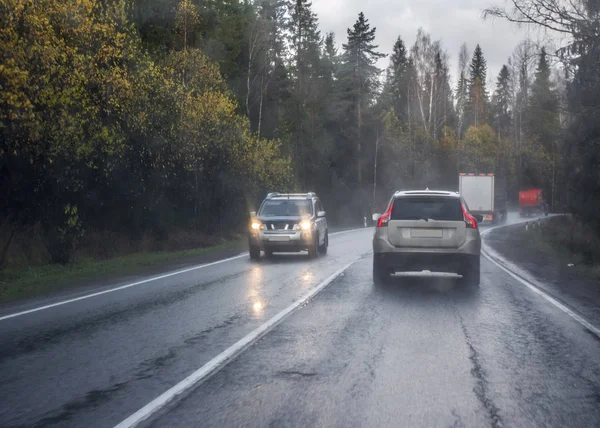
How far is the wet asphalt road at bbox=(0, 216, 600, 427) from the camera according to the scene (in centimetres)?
586

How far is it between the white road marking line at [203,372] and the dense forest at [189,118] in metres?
8.30

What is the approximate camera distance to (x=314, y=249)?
2233cm

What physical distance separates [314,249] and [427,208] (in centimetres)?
819

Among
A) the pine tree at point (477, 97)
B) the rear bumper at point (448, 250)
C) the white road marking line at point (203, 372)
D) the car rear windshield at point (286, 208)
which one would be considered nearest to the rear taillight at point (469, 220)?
the rear bumper at point (448, 250)

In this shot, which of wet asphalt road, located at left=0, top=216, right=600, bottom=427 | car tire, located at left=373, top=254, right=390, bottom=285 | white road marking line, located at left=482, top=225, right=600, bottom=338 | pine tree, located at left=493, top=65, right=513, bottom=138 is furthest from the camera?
pine tree, located at left=493, top=65, right=513, bottom=138

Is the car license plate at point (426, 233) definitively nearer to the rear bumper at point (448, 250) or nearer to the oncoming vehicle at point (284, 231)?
the rear bumper at point (448, 250)

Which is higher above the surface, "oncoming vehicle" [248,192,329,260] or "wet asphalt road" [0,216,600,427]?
"oncoming vehicle" [248,192,329,260]

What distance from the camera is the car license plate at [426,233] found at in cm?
1426

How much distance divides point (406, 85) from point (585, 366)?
8312cm

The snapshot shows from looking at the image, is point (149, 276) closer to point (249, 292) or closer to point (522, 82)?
point (249, 292)

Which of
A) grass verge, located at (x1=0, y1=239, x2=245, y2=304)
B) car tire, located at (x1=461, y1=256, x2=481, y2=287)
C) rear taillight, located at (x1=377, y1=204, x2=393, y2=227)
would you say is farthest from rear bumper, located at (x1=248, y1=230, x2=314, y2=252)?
car tire, located at (x1=461, y1=256, x2=481, y2=287)

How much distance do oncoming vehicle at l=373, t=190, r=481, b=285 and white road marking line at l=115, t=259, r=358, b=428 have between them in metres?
3.37

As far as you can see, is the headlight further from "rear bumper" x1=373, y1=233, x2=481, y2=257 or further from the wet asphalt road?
the wet asphalt road

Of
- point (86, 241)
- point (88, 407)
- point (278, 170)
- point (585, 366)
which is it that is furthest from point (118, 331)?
point (278, 170)
